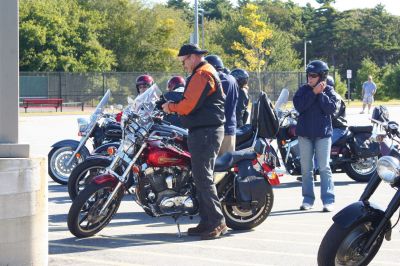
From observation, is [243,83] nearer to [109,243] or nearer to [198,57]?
[198,57]

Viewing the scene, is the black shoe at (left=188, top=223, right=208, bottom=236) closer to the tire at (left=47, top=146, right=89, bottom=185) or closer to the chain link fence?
the tire at (left=47, top=146, right=89, bottom=185)

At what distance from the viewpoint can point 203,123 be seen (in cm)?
707

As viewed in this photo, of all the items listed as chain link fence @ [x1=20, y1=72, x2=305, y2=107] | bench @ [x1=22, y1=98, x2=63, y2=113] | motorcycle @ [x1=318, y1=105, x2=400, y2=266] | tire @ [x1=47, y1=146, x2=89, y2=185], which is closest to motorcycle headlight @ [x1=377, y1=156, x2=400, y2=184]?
motorcycle @ [x1=318, y1=105, x2=400, y2=266]

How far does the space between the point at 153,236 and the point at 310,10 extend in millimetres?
97344

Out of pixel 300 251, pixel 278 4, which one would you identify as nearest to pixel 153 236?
pixel 300 251

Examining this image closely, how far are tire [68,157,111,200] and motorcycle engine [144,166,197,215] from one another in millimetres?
1319

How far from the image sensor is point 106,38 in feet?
182

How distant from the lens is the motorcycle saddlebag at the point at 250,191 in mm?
7492

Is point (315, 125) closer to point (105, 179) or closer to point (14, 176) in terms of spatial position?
point (105, 179)

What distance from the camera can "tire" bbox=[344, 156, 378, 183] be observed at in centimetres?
1120

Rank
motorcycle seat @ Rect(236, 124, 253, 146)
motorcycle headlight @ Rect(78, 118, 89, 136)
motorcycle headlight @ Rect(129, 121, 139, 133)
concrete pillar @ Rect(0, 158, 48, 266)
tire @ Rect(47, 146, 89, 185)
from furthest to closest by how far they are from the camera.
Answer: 1. tire @ Rect(47, 146, 89, 185)
2. motorcycle headlight @ Rect(78, 118, 89, 136)
3. motorcycle seat @ Rect(236, 124, 253, 146)
4. motorcycle headlight @ Rect(129, 121, 139, 133)
5. concrete pillar @ Rect(0, 158, 48, 266)

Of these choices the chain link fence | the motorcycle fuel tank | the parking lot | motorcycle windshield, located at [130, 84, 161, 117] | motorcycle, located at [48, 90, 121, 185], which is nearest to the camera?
the parking lot

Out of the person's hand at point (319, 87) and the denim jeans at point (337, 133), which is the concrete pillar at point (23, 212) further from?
the denim jeans at point (337, 133)

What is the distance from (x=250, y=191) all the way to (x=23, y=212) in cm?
268
